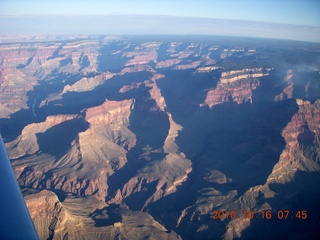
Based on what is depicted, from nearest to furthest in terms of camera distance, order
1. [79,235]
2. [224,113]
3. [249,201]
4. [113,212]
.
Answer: [79,235]
[113,212]
[249,201]
[224,113]

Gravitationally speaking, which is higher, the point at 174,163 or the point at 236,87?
the point at 236,87

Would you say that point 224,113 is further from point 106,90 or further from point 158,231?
point 158,231

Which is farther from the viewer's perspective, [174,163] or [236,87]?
[236,87]

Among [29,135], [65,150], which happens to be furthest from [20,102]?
[65,150]

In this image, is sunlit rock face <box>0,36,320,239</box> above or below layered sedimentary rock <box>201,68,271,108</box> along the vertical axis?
below

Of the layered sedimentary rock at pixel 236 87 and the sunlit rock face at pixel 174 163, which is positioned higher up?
the layered sedimentary rock at pixel 236 87

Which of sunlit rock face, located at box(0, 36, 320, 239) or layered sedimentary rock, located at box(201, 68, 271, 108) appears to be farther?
layered sedimentary rock, located at box(201, 68, 271, 108)

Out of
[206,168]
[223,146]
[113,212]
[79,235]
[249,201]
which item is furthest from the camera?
[223,146]

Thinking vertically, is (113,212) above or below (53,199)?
below

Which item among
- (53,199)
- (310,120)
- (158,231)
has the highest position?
(310,120)

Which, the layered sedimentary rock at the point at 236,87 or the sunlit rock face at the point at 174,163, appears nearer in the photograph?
the sunlit rock face at the point at 174,163

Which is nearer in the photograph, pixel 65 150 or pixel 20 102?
pixel 65 150
